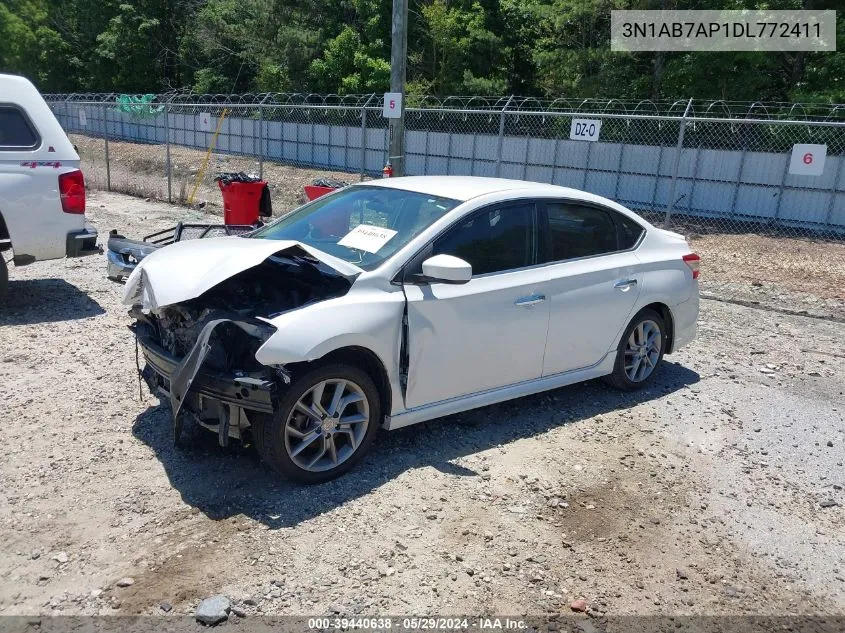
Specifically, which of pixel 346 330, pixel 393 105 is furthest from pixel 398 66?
pixel 346 330

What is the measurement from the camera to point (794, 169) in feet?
47.0

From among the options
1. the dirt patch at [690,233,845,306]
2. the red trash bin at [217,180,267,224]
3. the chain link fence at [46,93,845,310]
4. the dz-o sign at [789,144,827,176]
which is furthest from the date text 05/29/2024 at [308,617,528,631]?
the dz-o sign at [789,144,827,176]

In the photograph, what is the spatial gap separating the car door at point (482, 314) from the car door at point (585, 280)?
14cm

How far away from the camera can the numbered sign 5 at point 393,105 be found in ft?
41.3

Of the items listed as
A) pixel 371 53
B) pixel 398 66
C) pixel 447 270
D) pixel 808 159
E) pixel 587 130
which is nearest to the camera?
pixel 447 270

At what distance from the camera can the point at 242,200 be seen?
1126cm

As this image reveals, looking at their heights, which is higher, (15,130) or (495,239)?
(15,130)

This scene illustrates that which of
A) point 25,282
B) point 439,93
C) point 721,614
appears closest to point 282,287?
point 721,614

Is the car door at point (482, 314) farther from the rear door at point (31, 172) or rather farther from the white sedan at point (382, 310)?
the rear door at point (31, 172)

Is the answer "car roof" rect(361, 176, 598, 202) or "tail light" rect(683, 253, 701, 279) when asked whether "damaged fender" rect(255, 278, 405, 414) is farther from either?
"tail light" rect(683, 253, 701, 279)

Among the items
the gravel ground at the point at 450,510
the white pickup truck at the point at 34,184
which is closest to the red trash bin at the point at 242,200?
the white pickup truck at the point at 34,184

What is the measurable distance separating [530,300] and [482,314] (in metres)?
0.42

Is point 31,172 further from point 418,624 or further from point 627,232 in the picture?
point 418,624

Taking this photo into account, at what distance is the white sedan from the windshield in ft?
0.04
